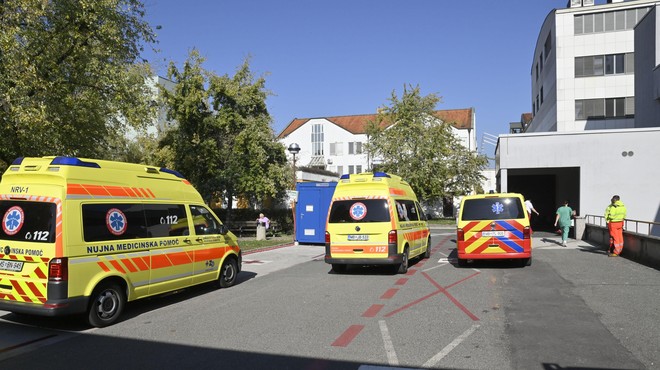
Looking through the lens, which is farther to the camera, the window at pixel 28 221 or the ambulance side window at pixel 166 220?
the ambulance side window at pixel 166 220

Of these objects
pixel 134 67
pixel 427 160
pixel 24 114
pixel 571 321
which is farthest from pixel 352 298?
pixel 427 160

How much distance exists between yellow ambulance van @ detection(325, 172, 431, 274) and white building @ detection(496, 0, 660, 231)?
13.2m

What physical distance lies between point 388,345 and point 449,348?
72cm

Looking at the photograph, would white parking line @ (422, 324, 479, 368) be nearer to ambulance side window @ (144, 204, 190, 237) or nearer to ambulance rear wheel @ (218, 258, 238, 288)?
ambulance side window @ (144, 204, 190, 237)

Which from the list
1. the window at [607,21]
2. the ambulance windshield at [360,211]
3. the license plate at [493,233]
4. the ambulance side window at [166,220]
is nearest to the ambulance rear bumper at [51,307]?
the ambulance side window at [166,220]

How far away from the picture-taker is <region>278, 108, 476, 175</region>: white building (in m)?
69.7

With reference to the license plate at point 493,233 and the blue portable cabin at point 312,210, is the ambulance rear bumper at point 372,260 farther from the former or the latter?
the blue portable cabin at point 312,210

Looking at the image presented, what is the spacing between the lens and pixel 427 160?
4406cm

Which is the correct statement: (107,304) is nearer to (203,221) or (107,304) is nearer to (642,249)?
(203,221)

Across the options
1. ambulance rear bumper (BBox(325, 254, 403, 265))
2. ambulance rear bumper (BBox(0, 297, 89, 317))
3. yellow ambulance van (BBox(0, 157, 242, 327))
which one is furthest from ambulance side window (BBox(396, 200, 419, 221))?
ambulance rear bumper (BBox(0, 297, 89, 317))

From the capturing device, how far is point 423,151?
144 ft

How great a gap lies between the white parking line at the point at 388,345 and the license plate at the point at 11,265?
5066 mm

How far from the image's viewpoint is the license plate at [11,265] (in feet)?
23.0

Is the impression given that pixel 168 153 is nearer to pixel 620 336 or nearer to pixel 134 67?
pixel 134 67
